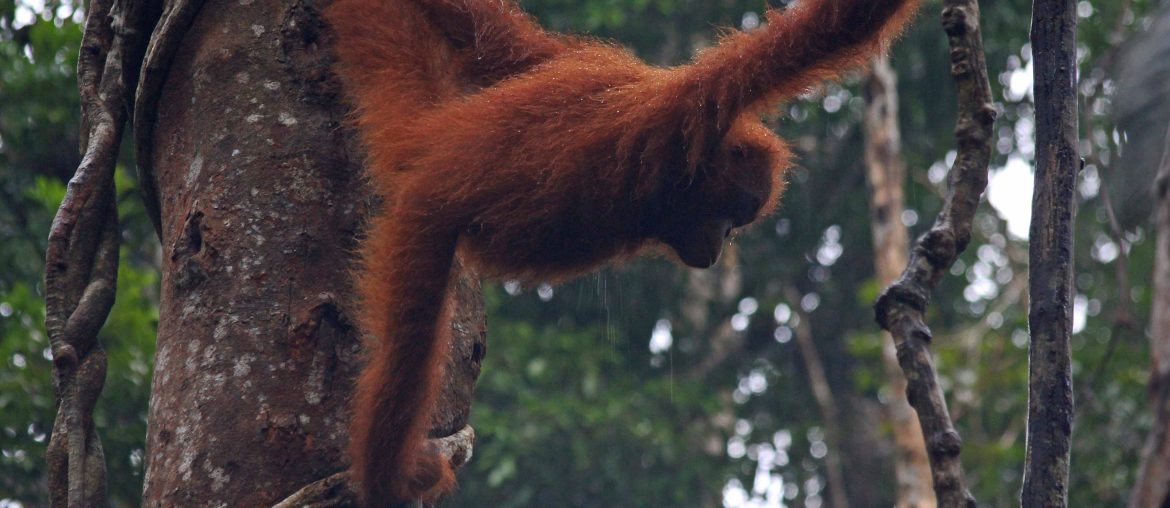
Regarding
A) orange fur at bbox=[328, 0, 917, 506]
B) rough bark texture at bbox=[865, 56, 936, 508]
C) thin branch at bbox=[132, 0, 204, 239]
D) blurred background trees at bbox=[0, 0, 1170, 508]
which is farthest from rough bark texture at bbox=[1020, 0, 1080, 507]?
rough bark texture at bbox=[865, 56, 936, 508]

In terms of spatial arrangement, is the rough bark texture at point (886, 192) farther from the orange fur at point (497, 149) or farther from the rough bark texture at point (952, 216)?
the rough bark texture at point (952, 216)

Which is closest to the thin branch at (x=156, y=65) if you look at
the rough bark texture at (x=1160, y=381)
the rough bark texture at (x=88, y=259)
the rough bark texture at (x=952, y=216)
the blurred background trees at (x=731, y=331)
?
the rough bark texture at (x=88, y=259)

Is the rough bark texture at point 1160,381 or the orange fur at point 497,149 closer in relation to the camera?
the rough bark texture at point 1160,381

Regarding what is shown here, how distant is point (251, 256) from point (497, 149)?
0.63 meters

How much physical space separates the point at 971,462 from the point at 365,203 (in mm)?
6288

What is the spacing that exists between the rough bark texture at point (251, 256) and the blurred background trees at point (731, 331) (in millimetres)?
2603

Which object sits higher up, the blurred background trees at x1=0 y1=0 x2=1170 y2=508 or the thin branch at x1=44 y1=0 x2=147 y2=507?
the thin branch at x1=44 y1=0 x2=147 y2=507

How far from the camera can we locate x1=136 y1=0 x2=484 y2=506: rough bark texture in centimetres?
195

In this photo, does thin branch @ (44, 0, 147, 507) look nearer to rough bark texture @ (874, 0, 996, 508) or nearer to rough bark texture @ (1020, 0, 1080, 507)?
rough bark texture @ (874, 0, 996, 508)

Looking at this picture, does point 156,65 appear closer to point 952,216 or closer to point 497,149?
point 497,149

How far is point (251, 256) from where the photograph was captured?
80.9 inches

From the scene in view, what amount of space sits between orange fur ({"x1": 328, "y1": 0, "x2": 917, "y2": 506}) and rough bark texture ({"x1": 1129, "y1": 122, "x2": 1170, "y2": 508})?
0.59 metres

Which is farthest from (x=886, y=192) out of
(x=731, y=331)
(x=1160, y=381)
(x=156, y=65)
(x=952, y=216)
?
(x=156, y=65)

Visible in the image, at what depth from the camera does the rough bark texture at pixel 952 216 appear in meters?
1.92
